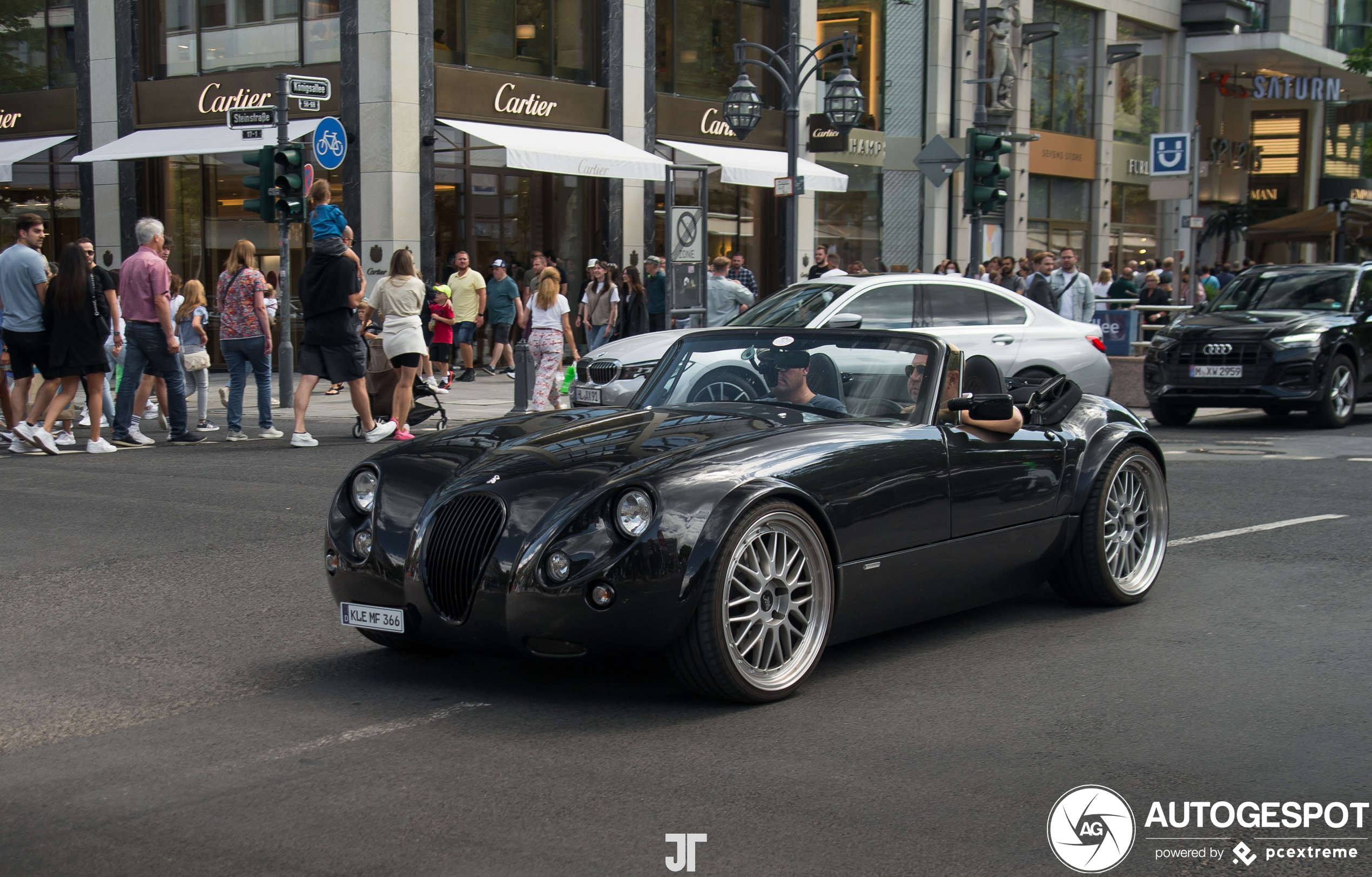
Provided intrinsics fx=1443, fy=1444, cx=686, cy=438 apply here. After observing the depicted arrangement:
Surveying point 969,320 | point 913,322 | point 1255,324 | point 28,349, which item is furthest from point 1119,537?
point 1255,324

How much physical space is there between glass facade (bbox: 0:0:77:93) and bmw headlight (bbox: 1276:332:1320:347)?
21276 mm

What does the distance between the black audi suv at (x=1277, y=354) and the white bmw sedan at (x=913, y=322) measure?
6.22 feet

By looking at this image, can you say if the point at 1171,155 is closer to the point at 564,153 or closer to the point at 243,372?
the point at 564,153

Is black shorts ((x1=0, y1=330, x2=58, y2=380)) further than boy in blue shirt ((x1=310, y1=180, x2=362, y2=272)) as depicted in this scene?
No

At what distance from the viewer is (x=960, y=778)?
4.04m

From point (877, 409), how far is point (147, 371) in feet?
30.8

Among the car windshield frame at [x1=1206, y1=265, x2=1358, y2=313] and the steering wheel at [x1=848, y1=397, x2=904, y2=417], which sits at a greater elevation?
the car windshield frame at [x1=1206, y1=265, x2=1358, y2=313]

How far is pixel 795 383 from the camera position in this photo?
5.85 metres

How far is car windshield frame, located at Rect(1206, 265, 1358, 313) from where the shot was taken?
16062mm

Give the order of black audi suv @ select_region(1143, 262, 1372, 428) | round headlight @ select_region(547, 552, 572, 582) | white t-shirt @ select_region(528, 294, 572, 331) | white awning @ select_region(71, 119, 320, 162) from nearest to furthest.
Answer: round headlight @ select_region(547, 552, 572, 582) → black audi suv @ select_region(1143, 262, 1372, 428) → white t-shirt @ select_region(528, 294, 572, 331) → white awning @ select_region(71, 119, 320, 162)

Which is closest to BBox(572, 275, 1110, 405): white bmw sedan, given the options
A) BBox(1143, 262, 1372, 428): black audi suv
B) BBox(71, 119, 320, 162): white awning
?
BBox(1143, 262, 1372, 428): black audi suv

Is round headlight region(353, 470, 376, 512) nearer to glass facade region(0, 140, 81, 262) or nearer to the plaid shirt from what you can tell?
the plaid shirt

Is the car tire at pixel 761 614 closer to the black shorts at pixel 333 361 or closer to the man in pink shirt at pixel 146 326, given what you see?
the black shorts at pixel 333 361

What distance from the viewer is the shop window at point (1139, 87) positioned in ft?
137
